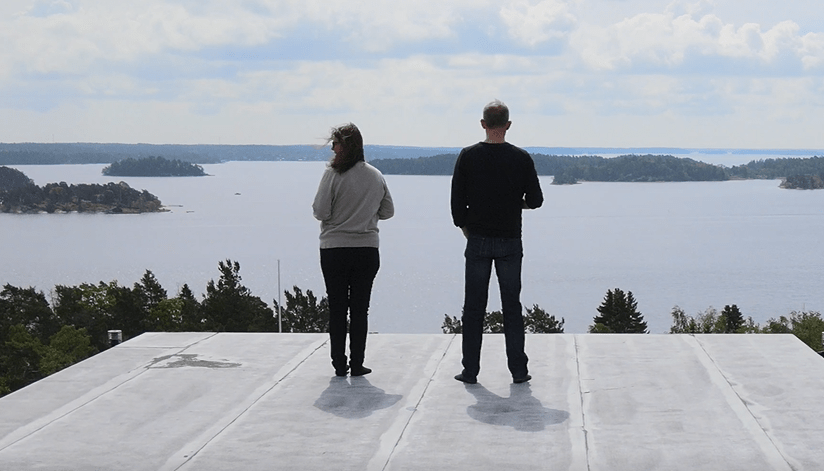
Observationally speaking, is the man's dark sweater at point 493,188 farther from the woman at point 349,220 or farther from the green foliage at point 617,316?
the green foliage at point 617,316

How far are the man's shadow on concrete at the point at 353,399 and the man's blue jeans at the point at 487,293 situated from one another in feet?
1.97

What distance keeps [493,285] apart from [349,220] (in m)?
109

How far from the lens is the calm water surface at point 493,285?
99.2 metres

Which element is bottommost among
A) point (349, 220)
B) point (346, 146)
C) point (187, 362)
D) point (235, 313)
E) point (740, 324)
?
point (740, 324)

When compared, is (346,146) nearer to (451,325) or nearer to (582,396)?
(582,396)

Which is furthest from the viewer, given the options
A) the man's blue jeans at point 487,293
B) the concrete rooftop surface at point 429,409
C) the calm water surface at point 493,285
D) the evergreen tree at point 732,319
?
the calm water surface at point 493,285

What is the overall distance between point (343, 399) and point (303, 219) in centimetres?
18219

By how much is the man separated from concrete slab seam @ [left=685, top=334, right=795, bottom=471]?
1299mm

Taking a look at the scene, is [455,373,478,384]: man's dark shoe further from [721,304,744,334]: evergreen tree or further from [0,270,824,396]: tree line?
[721,304,744,334]: evergreen tree

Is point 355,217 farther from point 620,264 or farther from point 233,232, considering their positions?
point 233,232

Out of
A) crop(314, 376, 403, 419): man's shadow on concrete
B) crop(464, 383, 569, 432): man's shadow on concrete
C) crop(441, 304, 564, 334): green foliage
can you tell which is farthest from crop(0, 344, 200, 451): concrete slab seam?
crop(441, 304, 564, 334): green foliage

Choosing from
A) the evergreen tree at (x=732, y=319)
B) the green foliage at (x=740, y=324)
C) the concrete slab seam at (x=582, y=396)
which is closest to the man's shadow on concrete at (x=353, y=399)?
the concrete slab seam at (x=582, y=396)

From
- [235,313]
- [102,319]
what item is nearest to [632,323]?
[235,313]

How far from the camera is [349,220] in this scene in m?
6.36
